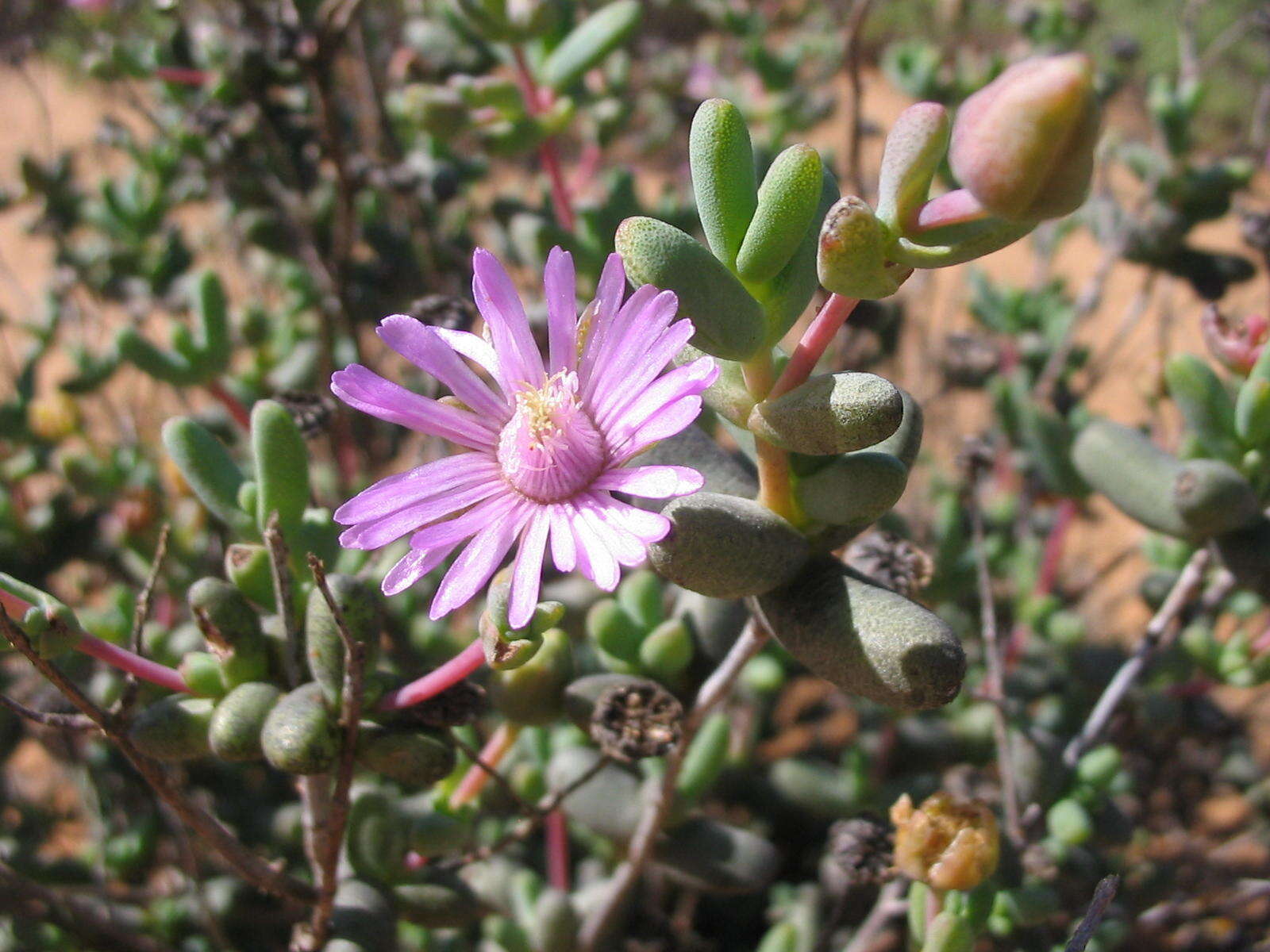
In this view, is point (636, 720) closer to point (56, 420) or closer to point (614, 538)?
point (614, 538)

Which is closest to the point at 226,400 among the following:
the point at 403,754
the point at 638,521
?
the point at 403,754

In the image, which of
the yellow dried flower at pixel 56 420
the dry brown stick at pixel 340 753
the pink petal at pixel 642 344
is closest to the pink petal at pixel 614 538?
the pink petal at pixel 642 344

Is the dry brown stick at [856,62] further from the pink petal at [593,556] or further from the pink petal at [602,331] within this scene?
the pink petal at [593,556]

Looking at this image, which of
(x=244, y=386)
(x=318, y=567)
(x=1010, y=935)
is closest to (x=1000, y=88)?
(x=318, y=567)

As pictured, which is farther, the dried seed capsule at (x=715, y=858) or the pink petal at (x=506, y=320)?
the dried seed capsule at (x=715, y=858)

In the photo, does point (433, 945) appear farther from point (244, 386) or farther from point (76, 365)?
point (76, 365)

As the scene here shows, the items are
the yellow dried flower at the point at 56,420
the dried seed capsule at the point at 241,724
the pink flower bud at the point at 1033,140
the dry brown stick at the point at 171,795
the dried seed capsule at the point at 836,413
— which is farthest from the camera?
the yellow dried flower at the point at 56,420
